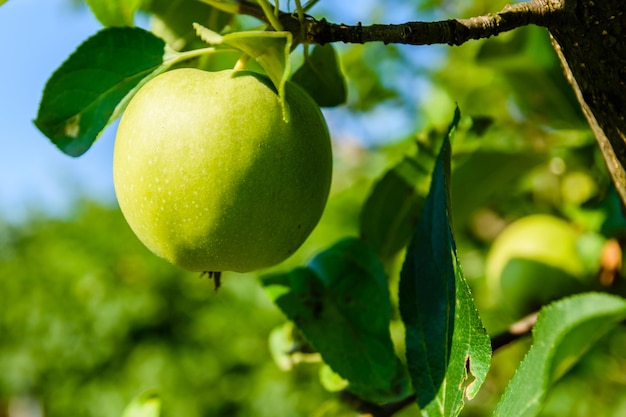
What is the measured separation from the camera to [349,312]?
0.88 m

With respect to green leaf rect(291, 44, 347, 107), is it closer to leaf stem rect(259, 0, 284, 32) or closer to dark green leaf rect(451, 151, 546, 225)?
leaf stem rect(259, 0, 284, 32)

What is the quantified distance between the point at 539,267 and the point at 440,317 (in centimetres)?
58

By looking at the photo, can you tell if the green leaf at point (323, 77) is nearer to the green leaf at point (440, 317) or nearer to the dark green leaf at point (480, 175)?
the green leaf at point (440, 317)

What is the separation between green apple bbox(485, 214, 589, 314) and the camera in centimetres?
122

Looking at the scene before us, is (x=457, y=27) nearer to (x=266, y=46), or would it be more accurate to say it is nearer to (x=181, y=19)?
(x=266, y=46)

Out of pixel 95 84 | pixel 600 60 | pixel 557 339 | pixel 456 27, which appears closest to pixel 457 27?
pixel 456 27

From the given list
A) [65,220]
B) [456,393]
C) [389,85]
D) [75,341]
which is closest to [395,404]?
[456,393]

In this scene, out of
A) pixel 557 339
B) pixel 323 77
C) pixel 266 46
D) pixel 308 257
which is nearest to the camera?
pixel 557 339

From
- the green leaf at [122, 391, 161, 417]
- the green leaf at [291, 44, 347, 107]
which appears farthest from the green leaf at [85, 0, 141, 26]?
the green leaf at [122, 391, 161, 417]

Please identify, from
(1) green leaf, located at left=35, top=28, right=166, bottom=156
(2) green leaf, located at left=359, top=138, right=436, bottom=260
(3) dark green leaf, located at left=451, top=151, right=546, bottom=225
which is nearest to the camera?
(1) green leaf, located at left=35, top=28, right=166, bottom=156

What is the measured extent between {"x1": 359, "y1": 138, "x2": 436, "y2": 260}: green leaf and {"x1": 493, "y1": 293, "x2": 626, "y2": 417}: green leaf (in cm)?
45

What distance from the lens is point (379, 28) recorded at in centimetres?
57

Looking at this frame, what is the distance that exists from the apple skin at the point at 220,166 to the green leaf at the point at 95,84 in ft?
0.28

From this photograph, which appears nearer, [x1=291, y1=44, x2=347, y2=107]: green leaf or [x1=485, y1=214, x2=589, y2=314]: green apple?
[x1=291, y1=44, x2=347, y2=107]: green leaf
